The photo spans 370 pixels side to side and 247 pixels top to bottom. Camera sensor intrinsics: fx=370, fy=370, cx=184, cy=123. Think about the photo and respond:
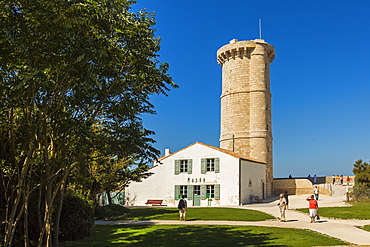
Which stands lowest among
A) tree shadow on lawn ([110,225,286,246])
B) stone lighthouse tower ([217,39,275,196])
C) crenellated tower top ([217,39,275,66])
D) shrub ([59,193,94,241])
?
tree shadow on lawn ([110,225,286,246])

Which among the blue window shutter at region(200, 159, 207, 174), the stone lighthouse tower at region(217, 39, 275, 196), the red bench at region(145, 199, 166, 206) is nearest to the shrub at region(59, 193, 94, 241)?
the red bench at region(145, 199, 166, 206)

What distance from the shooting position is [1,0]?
7.88 m

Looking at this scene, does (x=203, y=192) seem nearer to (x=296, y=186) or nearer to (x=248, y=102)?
(x=296, y=186)

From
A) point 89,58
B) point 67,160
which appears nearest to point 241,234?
point 67,160

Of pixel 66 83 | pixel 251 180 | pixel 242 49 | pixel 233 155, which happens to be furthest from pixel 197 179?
pixel 66 83

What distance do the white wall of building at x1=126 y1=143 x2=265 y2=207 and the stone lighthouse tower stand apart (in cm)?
795

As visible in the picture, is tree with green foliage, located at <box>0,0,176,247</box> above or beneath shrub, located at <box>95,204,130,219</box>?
above

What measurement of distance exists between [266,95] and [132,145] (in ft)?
123

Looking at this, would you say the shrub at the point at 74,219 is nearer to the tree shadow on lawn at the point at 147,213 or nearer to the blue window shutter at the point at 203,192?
the tree shadow on lawn at the point at 147,213

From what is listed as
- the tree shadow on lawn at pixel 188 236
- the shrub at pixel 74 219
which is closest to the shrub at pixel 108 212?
the tree shadow on lawn at pixel 188 236

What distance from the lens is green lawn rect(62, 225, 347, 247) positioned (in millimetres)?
13453

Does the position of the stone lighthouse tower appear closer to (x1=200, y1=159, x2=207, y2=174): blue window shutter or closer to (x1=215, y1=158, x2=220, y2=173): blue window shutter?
(x1=215, y1=158, x2=220, y2=173): blue window shutter

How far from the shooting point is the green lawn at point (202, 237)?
1345cm

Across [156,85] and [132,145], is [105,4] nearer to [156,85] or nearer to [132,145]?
[156,85]
